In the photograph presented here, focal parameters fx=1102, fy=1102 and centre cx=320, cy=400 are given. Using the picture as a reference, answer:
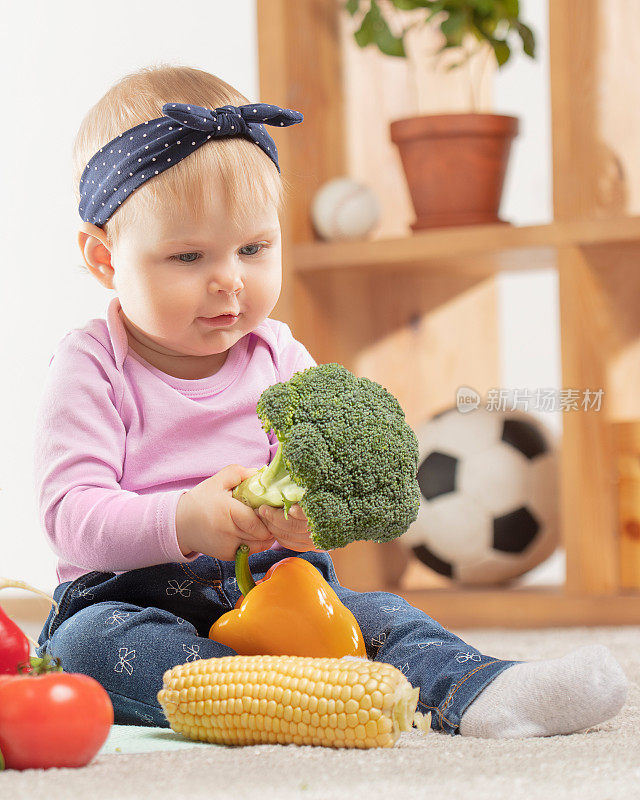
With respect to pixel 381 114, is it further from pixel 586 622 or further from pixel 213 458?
pixel 213 458

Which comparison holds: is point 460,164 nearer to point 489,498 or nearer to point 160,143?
point 489,498

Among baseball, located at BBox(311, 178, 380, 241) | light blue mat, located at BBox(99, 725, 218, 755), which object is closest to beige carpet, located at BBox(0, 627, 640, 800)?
light blue mat, located at BBox(99, 725, 218, 755)

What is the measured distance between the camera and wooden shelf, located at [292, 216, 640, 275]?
179 cm

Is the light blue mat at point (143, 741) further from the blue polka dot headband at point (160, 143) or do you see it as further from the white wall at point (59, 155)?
the white wall at point (59, 155)

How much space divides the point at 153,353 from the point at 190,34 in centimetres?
130

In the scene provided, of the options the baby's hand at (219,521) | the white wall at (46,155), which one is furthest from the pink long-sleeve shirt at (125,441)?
the white wall at (46,155)

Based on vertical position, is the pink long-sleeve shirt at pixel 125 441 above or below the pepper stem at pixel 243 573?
above

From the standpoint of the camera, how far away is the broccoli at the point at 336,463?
97 centimetres

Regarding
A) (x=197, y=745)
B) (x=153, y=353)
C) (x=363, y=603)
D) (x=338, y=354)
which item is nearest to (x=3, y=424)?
(x=338, y=354)

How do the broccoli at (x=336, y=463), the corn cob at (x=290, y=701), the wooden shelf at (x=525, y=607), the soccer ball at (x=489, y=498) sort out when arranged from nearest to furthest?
the corn cob at (x=290, y=701)
the broccoli at (x=336, y=463)
the wooden shelf at (x=525, y=607)
the soccer ball at (x=489, y=498)

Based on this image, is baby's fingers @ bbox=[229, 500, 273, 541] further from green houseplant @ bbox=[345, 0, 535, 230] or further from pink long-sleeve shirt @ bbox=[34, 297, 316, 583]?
green houseplant @ bbox=[345, 0, 535, 230]

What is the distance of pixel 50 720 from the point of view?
0.78 m

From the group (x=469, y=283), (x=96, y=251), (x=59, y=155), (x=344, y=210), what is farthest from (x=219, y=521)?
(x=59, y=155)

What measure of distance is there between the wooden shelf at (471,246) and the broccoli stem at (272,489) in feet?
3.16
